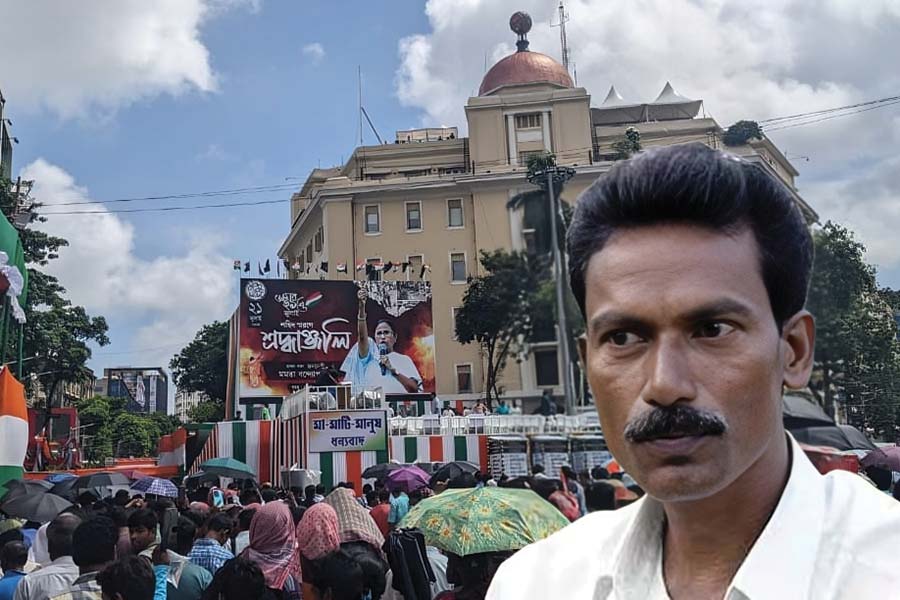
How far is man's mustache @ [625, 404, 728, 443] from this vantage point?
95 cm

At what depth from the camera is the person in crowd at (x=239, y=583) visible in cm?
380

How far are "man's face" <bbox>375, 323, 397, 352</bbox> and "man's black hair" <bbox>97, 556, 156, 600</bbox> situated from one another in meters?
24.6

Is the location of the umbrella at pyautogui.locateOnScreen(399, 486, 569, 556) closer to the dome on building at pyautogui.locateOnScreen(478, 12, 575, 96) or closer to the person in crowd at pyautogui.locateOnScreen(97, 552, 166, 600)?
the person in crowd at pyautogui.locateOnScreen(97, 552, 166, 600)

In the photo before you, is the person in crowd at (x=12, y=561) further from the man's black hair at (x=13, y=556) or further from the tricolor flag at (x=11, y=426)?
the tricolor flag at (x=11, y=426)

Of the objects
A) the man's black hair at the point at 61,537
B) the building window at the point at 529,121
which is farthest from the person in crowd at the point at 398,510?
the building window at the point at 529,121

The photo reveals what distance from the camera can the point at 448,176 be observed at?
33.2 meters

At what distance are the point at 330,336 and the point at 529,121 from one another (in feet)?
52.8

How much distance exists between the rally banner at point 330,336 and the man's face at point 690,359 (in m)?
26.3

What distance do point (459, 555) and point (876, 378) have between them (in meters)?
7.13

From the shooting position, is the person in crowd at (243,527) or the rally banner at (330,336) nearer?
the person in crowd at (243,527)

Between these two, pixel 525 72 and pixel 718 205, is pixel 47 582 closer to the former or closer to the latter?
pixel 718 205

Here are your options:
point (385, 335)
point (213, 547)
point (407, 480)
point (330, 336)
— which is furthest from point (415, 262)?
point (213, 547)

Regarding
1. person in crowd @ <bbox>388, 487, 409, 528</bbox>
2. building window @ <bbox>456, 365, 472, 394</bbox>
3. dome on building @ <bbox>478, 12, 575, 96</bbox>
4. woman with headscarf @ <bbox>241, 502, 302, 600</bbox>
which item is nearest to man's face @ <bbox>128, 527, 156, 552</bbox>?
woman with headscarf @ <bbox>241, 502, 302, 600</bbox>

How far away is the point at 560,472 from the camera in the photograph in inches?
241
